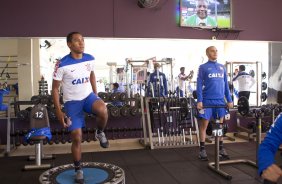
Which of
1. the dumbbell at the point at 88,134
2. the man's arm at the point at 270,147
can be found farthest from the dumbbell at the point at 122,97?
the man's arm at the point at 270,147

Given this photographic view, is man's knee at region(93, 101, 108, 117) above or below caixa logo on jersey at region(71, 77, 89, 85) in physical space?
below

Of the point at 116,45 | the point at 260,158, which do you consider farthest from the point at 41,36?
the point at 260,158

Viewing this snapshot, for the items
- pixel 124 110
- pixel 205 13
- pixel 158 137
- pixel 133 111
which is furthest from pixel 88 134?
pixel 205 13

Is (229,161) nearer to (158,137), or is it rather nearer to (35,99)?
(158,137)

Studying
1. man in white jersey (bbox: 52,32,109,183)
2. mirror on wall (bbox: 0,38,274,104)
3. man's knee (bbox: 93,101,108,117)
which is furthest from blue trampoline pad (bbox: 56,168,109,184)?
mirror on wall (bbox: 0,38,274,104)

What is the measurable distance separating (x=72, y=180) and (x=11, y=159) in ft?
6.71

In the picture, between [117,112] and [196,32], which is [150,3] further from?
[117,112]

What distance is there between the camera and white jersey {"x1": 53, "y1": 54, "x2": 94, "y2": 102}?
10.1ft

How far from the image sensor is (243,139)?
585 cm

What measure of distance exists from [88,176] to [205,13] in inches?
164

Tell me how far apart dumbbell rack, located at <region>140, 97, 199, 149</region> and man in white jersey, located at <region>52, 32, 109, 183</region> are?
2.19m

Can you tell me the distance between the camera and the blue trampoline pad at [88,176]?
3.01 metres

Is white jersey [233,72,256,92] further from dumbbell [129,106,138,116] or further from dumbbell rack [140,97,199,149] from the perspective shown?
dumbbell [129,106,138,116]

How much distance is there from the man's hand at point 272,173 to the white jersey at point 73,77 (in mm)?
2300
